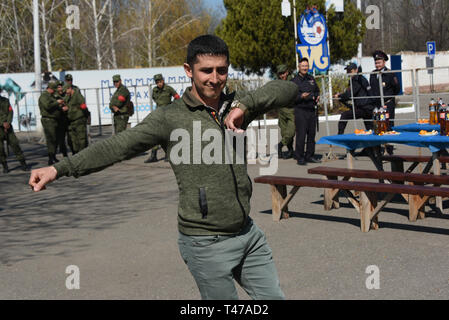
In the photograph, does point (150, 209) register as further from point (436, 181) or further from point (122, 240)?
point (436, 181)

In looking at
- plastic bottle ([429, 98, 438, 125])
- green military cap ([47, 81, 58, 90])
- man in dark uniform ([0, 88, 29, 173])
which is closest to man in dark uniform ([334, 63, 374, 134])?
plastic bottle ([429, 98, 438, 125])

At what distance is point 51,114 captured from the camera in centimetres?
1630

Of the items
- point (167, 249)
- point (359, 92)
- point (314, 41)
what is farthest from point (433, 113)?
point (314, 41)

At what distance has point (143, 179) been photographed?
1305cm

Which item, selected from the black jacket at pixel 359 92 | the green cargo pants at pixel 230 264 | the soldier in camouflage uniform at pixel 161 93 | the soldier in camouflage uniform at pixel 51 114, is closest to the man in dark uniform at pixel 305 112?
the black jacket at pixel 359 92

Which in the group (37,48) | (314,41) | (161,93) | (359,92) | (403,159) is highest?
(37,48)

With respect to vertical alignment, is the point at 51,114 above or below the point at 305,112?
above

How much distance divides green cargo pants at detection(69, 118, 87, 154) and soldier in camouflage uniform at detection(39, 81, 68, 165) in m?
0.38

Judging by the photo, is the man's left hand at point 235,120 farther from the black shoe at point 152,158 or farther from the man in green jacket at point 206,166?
the black shoe at point 152,158

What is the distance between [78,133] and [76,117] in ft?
1.29

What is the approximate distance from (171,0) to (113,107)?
33322 millimetres

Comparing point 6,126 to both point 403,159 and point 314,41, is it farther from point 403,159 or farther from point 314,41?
point 314,41

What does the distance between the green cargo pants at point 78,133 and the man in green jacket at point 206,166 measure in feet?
44.4
